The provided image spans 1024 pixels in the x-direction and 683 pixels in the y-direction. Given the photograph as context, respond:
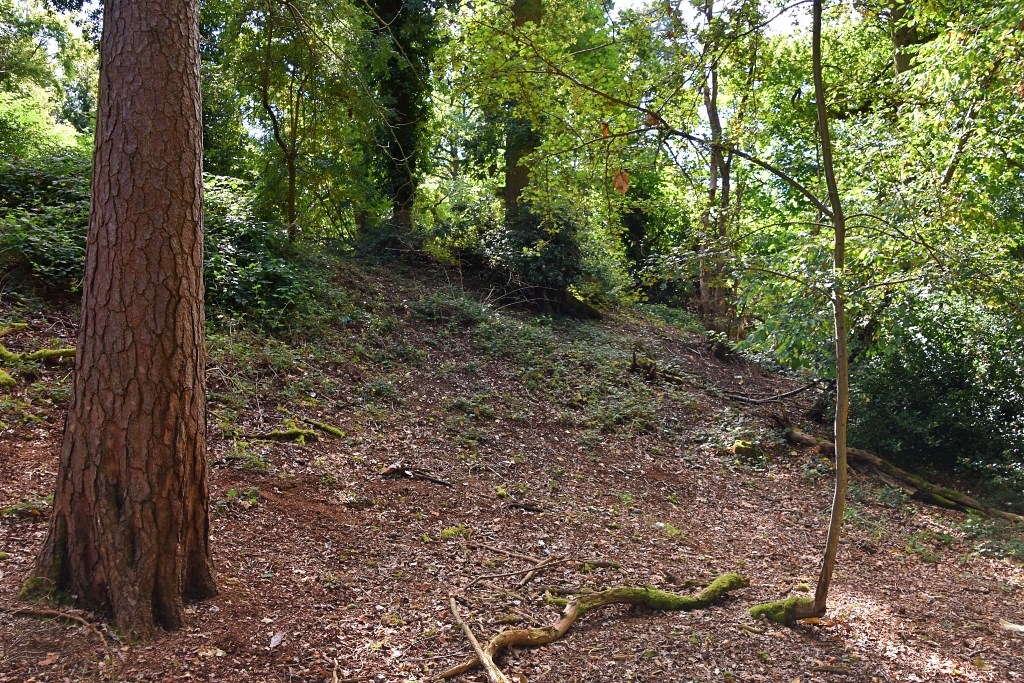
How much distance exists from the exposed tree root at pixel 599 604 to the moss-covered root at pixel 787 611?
34cm

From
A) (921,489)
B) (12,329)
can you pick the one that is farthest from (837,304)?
(12,329)

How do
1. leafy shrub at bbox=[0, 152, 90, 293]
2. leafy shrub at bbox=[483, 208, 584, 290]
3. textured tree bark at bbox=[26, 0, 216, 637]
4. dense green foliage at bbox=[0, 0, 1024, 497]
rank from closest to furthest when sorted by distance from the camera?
textured tree bark at bbox=[26, 0, 216, 637], dense green foliage at bbox=[0, 0, 1024, 497], leafy shrub at bbox=[0, 152, 90, 293], leafy shrub at bbox=[483, 208, 584, 290]

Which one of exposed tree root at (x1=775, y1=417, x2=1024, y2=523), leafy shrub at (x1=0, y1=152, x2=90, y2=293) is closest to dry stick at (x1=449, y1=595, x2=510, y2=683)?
leafy shrub at (x1=0, y1=152, x2=90, y2=293)

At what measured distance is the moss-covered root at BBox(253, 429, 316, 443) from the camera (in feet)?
19.4

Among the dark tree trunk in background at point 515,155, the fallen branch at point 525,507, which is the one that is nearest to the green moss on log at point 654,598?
the fallen branch at point 525,507

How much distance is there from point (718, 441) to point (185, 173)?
7.51 metres

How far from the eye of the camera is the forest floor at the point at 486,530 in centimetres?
347

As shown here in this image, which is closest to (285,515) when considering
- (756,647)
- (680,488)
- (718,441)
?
(756,647)

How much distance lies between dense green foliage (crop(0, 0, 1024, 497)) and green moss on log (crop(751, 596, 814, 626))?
6.59 ft

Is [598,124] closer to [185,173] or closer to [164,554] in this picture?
[185,173]

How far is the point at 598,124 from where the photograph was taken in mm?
4734

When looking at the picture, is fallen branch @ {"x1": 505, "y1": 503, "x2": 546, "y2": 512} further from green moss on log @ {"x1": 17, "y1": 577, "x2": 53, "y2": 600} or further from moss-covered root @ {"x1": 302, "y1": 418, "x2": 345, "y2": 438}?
green moss on log @ {"x1": 17, "y1": 577, "x2": 53, "y2": 600}

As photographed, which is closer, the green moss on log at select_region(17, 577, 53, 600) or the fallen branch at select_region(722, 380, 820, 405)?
the green moss on log at select_region(17, 577, 53, 600)

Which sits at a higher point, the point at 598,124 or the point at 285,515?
the point at 598,124
